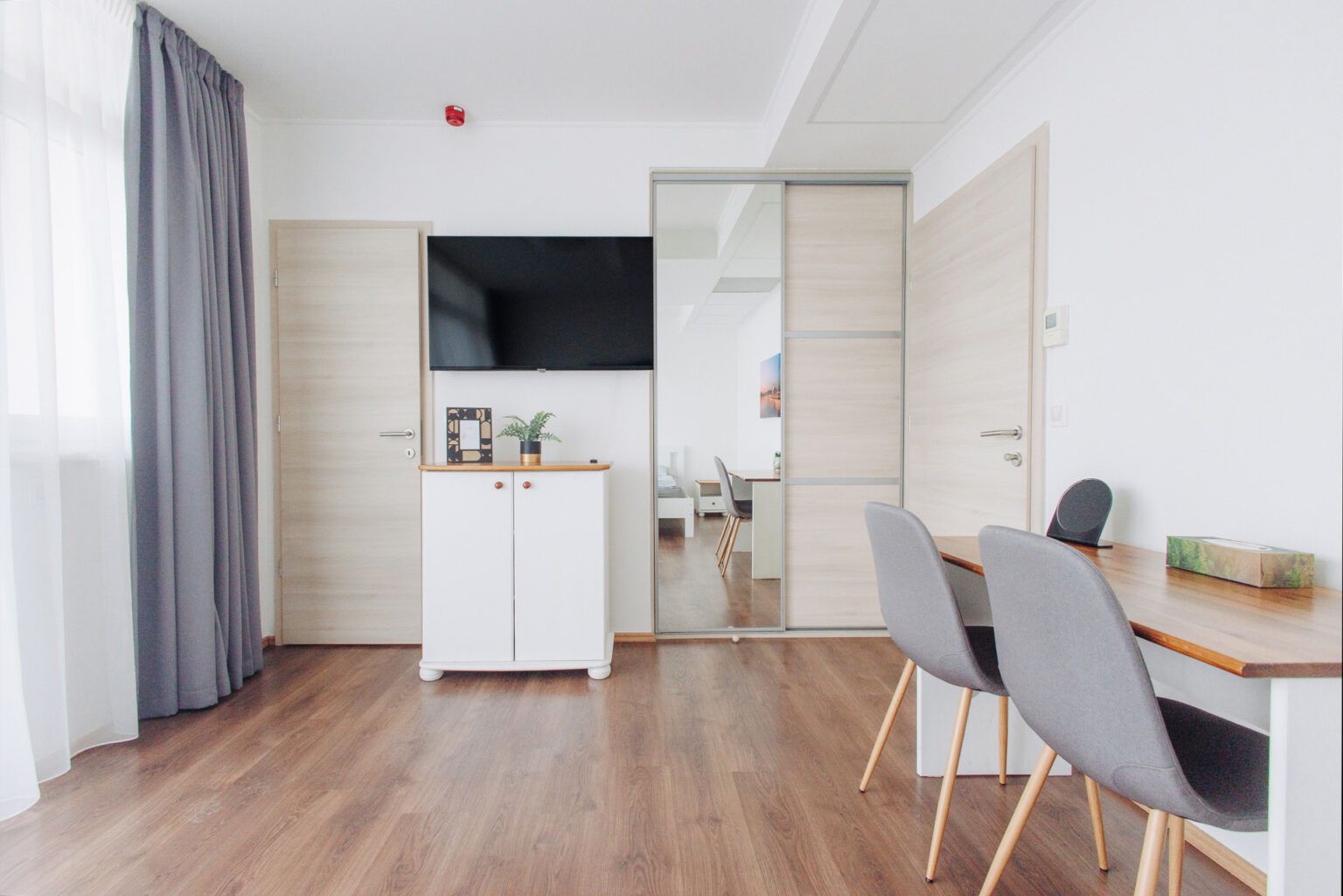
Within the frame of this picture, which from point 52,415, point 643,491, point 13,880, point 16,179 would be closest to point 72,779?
point 13,880

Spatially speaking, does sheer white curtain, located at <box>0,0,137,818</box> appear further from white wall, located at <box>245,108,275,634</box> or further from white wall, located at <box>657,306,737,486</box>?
white wall, located at <box>657,306,737,486</box>

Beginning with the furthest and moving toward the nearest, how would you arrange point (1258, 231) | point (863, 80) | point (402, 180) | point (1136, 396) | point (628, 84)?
1. point (402, 180)
2. point (628, 84)
3. point (863, 80)
4. point (1136, 396)
5. point (1258, 231)

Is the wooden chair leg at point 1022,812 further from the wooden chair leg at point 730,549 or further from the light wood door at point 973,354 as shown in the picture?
the wooden chair leg at point 730,549

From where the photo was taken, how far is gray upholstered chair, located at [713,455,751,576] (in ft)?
10.7

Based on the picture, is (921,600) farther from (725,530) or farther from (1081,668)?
(725,530)

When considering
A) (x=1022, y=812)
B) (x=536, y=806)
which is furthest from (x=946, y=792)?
(x=536, y=806)

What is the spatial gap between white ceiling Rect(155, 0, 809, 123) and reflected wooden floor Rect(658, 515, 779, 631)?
198 cm

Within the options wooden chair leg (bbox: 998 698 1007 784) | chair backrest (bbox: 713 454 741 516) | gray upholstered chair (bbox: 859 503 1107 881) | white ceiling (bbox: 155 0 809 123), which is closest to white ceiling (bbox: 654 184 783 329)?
white ceiling (bbox: 155 0 809 123)

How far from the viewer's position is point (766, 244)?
3270 mm

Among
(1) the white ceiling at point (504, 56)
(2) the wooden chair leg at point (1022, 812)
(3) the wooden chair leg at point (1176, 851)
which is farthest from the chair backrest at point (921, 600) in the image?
(1) the white ceiling at point (504, 56)

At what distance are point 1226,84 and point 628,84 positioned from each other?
6.95ft

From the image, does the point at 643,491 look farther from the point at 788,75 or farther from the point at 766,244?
the point at 788,75

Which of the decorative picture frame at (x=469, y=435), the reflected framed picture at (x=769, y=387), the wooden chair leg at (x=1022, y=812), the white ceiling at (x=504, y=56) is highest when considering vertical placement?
the white ceiling at (x=504, y=56)

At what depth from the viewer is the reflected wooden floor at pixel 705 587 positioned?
10.7 feet
